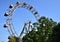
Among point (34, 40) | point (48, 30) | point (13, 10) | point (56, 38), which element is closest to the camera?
point (56, 38)

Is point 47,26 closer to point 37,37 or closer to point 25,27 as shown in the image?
point 37,37

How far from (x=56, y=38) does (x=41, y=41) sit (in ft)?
80.1

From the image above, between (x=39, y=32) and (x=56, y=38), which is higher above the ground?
(x=39, y=32)

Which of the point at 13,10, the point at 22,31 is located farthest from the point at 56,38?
the point at 13,10

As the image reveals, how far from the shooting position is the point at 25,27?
69062mm

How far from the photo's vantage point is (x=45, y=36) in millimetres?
88938

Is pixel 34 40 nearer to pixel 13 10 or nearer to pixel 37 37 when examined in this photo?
pixel 37 37

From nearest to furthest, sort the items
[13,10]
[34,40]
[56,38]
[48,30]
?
[56,38], [13,10], [48,30], [34,40]

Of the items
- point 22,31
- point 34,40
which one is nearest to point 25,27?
point 22,31

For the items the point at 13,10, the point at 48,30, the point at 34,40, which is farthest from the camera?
the point at 34,40

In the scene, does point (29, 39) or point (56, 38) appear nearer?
point (56, 38)

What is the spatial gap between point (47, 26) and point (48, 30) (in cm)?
132

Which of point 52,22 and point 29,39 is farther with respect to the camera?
point 29,39

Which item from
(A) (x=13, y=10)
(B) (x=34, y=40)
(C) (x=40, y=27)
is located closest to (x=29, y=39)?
(B) (x=34, y=40)
